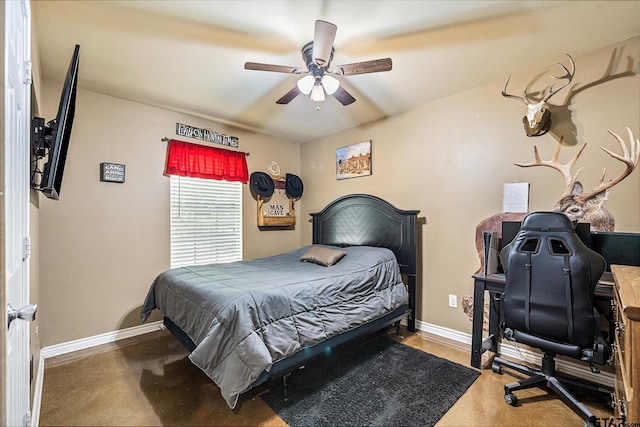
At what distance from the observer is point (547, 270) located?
1.78 meters

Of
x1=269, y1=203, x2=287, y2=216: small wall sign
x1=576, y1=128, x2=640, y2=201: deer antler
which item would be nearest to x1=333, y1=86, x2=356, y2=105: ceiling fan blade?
x1=576, y1=128, x2=640, y2=201: deer antler

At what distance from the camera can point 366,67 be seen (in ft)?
6.52

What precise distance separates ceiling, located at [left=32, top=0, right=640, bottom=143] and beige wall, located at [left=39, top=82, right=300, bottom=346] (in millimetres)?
298

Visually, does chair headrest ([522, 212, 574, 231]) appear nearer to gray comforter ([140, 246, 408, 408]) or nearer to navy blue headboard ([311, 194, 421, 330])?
navy blue headboard ([311, 194, 421, 330])

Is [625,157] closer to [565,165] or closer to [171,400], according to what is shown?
[565,165]

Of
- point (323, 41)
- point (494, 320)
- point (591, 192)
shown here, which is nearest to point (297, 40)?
point (323, 41)

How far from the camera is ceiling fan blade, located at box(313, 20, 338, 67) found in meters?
1.61

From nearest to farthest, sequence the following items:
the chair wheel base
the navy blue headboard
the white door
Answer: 1. the white door
2. the chair wheel base
3. the navy blue headboard

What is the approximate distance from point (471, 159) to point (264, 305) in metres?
2.45

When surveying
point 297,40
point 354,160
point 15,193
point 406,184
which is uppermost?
point 297,40

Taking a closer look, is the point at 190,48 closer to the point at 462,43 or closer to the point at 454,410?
the point at 462,43

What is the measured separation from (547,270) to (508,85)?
1797 mm

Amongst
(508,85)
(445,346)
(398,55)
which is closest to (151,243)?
(398,55)

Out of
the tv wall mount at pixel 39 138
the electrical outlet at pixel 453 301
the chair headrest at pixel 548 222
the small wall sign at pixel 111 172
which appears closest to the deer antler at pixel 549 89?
the chair headrest at pixel 548 222
